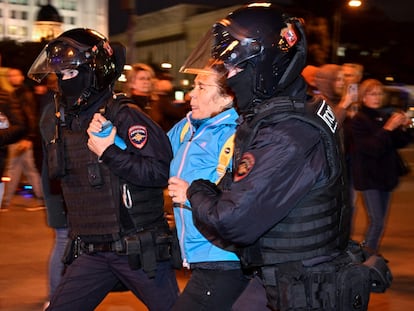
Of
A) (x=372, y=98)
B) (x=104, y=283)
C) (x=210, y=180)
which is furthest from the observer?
(x=372, y=98)

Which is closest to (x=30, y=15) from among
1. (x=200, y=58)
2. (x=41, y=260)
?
(x=41, y=260)

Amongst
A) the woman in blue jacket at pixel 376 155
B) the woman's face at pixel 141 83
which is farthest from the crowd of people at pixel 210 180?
the woman in blue jacket at pixel 376 155

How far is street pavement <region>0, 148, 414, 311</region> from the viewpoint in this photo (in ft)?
18.5

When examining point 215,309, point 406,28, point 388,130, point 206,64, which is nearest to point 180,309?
point 215,309

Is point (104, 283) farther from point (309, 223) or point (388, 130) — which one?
point (388, 130)

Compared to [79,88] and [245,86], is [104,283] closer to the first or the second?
[79,88]

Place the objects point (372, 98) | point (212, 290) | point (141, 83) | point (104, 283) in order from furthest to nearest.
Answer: point (372, 98)
point (141, 83)
point (104, 283)
point (212, 290)

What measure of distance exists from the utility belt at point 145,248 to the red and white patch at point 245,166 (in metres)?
1.12

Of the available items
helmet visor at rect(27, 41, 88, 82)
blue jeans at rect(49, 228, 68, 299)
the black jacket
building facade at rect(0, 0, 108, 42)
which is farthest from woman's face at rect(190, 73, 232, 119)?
building facade at rect(0, 0, 108, 42)

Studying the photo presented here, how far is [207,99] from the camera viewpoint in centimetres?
362

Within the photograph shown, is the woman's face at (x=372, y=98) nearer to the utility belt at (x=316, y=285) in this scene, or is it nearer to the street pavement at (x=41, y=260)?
the street pavement at (x=41, y=260)

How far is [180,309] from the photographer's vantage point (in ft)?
10.9

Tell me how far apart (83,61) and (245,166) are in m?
1.51

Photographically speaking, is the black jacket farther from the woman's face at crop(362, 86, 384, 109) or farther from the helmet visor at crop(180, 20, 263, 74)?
the woman's face at crop(362, 86, 384, 109)
